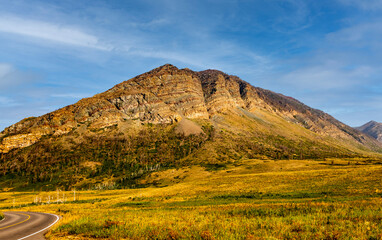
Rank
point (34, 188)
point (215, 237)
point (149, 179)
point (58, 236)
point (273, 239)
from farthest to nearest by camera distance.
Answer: point (34, 188), point (149, 179), point (58, 236), point (215, 237), point (273, 239)

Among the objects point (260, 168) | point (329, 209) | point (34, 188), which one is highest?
point (329, 209)

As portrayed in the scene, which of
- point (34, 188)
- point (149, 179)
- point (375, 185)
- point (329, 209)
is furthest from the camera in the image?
point (34, 188)

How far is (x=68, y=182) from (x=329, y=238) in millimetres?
208529

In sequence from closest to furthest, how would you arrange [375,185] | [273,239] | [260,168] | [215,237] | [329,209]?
[273,239], [215,237], [329,209], [375,185], [260,168]

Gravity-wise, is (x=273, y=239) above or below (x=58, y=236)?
above

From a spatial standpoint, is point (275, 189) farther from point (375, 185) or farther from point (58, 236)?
point (58, 236)

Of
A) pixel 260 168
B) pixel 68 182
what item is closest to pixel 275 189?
pixel 260 168

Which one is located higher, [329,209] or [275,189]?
[329,209]

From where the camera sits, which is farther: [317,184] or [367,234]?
[317,184]

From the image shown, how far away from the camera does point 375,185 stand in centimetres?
3731

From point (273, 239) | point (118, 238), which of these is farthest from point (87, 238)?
point (273, 239)

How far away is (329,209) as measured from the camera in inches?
761

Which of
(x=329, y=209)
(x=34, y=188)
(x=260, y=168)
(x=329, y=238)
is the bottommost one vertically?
(x=34, y=188)

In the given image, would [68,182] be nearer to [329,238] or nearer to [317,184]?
[317,184]
